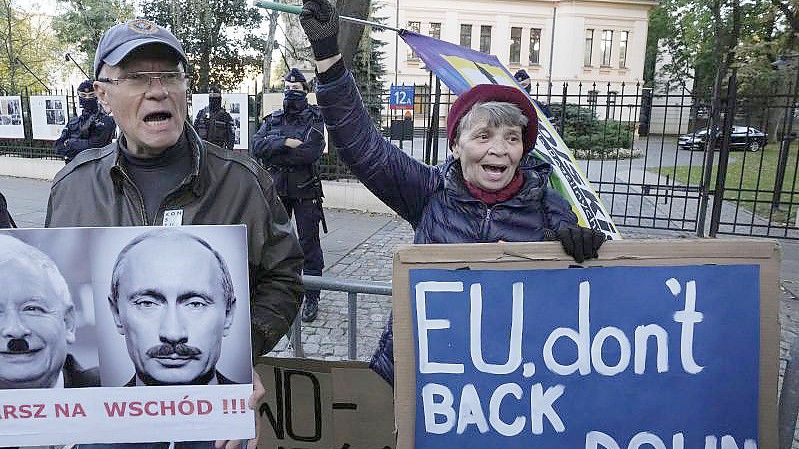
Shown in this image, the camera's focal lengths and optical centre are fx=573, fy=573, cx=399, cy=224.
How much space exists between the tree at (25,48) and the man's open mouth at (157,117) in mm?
20395

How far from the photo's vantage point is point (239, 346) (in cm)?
151

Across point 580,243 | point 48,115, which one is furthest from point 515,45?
point 580,243

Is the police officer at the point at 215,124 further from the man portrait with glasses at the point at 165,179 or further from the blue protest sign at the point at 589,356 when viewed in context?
the blue protest sign at the point at 589,356

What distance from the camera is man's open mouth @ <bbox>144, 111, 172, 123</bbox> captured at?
157cm

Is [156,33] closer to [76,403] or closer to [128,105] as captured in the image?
[128,105]

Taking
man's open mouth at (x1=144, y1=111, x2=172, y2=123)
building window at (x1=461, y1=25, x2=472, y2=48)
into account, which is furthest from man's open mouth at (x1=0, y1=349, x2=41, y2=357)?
building window at (x1=461, y1=25, x2=472, y2=48)

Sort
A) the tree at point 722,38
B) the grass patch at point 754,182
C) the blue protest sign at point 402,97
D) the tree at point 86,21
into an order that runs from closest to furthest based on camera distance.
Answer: the blue protest sign at point 402,97 → the grass patch at point 754,182 → the tree at point 722,38 → the tree at point 86,21

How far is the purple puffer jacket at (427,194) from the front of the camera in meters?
1.90

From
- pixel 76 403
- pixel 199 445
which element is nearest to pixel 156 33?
pixel 76 403

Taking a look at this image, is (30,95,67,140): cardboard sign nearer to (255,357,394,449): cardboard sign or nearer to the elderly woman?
(255,357,394,449): cardboard sign

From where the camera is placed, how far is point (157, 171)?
1659 millimetres

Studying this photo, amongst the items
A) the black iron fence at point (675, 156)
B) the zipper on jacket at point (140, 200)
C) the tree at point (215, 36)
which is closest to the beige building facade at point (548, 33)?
the tree at point (215, 36)

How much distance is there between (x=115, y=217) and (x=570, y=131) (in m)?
19.3

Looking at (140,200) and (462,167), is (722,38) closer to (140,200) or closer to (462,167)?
(462,167)
